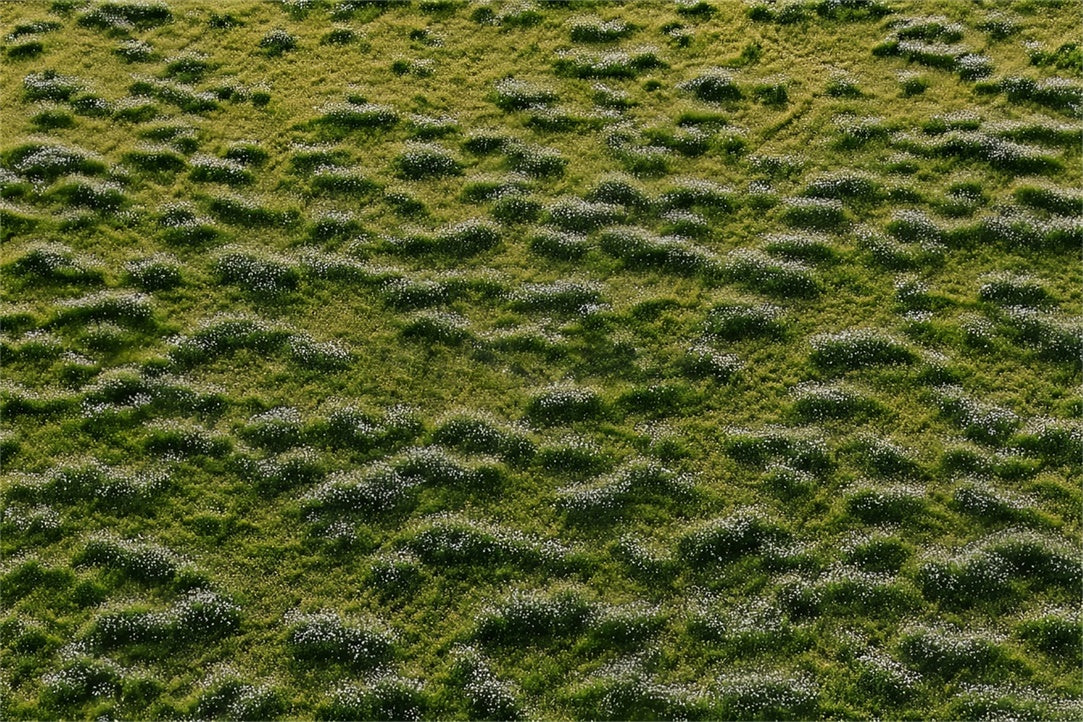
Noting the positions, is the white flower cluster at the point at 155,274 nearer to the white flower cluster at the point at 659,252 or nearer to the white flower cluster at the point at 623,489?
the white flower cluster at the point at 659,252

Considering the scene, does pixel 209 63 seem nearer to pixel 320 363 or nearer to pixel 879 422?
pixel 320 363

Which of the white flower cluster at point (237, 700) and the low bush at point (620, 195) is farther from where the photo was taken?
the low bush at point (620, 195)

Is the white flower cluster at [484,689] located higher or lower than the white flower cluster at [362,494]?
lower

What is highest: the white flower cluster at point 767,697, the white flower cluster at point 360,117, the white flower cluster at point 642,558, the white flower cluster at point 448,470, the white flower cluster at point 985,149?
the white flower cluster at point 360,117

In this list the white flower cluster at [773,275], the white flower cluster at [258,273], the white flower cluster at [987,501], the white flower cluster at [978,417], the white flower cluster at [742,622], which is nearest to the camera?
the white flower cluster at [742,622]

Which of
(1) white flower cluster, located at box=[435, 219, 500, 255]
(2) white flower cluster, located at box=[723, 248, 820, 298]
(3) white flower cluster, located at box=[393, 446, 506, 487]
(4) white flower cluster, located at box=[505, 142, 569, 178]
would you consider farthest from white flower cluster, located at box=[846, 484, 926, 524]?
(4) white flower cluster, located at box=[505, 142, 569, 178]

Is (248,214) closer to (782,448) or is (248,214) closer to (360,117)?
(360,117)

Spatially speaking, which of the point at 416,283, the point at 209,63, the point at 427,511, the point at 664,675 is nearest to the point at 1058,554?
the point at 664,675

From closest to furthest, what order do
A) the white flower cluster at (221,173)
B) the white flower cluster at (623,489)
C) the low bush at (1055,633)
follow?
the low bush at (1055,633) < the white flower cluster at (623,489) < the white flower cluster at (221,173)

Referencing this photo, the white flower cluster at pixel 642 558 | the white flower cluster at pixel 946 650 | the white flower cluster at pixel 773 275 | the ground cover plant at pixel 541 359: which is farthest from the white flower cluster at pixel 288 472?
the white flower cluster at pixel 946 650
